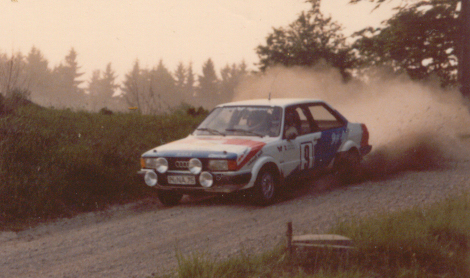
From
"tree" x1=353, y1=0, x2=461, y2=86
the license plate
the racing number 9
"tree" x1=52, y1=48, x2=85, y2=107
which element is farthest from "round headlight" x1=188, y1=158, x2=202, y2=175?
"tree" x1=52, y1=48, x2=85, y2=107

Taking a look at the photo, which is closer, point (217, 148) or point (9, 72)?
point (217, 148)

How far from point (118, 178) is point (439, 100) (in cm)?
1385

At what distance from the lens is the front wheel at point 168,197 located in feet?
30.8

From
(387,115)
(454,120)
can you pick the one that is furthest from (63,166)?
(454,120)

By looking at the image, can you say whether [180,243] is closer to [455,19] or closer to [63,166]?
[63,166]

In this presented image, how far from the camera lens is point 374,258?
18.0 feet

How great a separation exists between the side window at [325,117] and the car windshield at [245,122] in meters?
1.18

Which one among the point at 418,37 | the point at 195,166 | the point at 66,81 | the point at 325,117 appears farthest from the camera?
the point at 66,81

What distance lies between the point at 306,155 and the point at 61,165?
4.06 metres

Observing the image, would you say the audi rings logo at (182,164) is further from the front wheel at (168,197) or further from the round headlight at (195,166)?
the front wheel at (168,197)

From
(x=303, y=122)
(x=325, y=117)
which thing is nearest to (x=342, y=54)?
(x=325, y=117)

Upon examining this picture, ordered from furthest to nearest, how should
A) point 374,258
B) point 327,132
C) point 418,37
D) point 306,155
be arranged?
point 418,37
point 327,132
point 306,155
point 374,258

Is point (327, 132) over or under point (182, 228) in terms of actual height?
over

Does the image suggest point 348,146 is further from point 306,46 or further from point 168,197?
point 306,46
